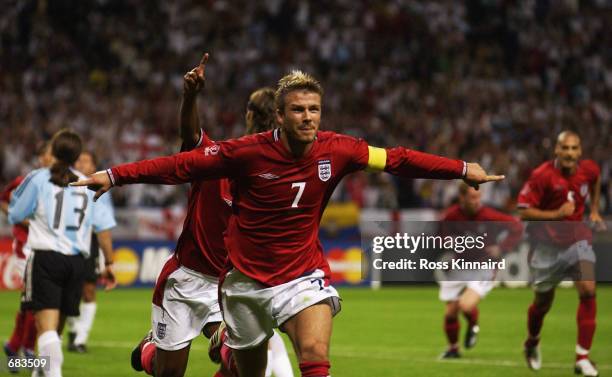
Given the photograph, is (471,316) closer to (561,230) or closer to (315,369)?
(561,230)

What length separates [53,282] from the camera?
29.3 ft

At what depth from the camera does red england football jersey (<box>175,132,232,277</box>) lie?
7.43 m

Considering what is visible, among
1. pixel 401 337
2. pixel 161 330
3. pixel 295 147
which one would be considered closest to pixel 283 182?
pixel 295 147

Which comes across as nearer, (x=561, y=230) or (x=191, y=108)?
(x=191, y=108)

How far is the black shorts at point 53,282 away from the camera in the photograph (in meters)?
8.79

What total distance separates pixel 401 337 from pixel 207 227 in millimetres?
7021

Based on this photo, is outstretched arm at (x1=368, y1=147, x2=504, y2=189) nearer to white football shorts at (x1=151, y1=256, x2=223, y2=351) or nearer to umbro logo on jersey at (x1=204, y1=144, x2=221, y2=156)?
umbro logo on jersey at (x1=204, y1=144, x2=221, y2=156)

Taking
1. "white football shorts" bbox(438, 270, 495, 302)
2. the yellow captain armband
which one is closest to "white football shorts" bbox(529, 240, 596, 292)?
"white football shorts" bbox(438, 270, 495, 302)

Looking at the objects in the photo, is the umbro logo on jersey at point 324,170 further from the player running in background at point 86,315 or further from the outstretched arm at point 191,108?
the player running in background at point 86,315

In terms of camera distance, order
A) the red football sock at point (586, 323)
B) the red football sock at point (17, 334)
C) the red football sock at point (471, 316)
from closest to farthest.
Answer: the red football sock at point (586, 323), the red football sock at point (17, 334), the red football sock at point (471, 316)

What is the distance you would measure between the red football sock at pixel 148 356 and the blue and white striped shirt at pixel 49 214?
1.65 metres

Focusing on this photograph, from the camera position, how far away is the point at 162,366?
290 inches

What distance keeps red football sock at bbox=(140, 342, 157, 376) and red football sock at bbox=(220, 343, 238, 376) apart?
586 mm

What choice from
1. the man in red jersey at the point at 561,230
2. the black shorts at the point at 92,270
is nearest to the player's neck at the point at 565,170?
the man in red jersey at the point at 561,230
